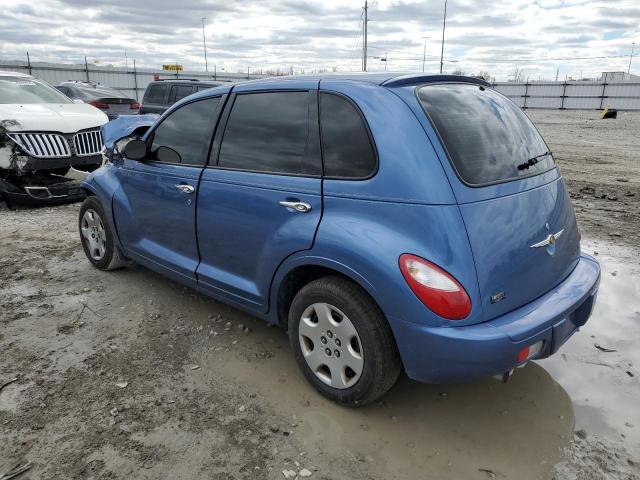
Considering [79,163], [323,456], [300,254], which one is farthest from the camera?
[79,163]

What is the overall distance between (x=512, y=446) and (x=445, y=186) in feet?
4.54

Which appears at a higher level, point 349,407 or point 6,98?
point 6,98

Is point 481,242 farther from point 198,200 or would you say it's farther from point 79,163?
point 79,163

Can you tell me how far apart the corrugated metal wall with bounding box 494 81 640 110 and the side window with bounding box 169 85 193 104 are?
94.7 ft

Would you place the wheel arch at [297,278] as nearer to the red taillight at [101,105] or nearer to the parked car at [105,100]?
the parked car at [105,100]

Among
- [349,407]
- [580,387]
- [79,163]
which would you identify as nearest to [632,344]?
[580,387]

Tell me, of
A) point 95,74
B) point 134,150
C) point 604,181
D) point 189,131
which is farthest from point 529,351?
point 95,74

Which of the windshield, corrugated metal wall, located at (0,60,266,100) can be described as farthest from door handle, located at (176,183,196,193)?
corrugated metal wall, located at (0,60,266,100)

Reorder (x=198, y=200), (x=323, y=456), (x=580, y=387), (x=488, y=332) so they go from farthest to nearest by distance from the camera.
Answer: (x=198, y=200) → (x=580, y=387) → (x=323, y=456) → (x=488, y=332)

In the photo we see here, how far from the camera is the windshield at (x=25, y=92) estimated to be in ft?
25.2

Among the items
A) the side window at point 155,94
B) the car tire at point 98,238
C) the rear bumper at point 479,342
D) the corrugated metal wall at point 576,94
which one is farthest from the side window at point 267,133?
the corrugated metal wall at point 576,94

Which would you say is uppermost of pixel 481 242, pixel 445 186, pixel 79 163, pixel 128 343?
pixel 445 186

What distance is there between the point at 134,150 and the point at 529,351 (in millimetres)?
3033

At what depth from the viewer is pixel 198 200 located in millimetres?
3439
